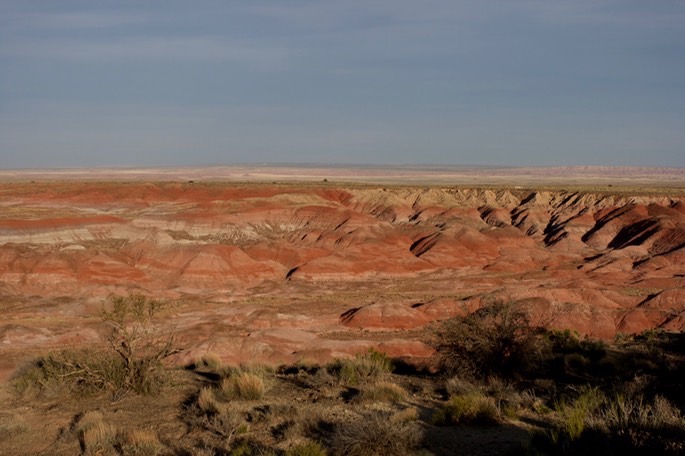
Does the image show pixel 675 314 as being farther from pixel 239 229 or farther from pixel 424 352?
pixel 239 229

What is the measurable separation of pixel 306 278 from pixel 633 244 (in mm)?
37710

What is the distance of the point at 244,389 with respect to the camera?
12.9m

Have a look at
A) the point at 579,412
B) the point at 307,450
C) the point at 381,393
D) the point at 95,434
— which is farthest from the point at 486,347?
the point at 95,434

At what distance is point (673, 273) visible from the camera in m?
60.7

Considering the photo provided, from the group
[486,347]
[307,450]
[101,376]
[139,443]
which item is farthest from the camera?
[486,347]

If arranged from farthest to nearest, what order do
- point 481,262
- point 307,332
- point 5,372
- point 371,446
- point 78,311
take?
point 481,262, point 78,311, point 307,332, point 5,372, point 371,446

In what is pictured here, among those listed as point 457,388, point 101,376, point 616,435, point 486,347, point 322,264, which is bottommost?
point 322,264

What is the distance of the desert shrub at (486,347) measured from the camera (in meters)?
16.2

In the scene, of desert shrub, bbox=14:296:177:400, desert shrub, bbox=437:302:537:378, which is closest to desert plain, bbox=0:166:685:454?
desert shrub, bbox=437:302:537:378

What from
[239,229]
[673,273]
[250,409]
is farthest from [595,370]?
[239,229]

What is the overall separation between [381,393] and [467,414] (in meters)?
2.09

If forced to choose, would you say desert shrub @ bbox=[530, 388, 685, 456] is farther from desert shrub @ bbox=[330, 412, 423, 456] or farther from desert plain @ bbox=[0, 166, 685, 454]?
desert plain @ bbox=[0, 166, 685, 454]

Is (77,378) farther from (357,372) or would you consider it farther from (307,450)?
(307,450)

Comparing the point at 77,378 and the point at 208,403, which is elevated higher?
the point at 208,403
